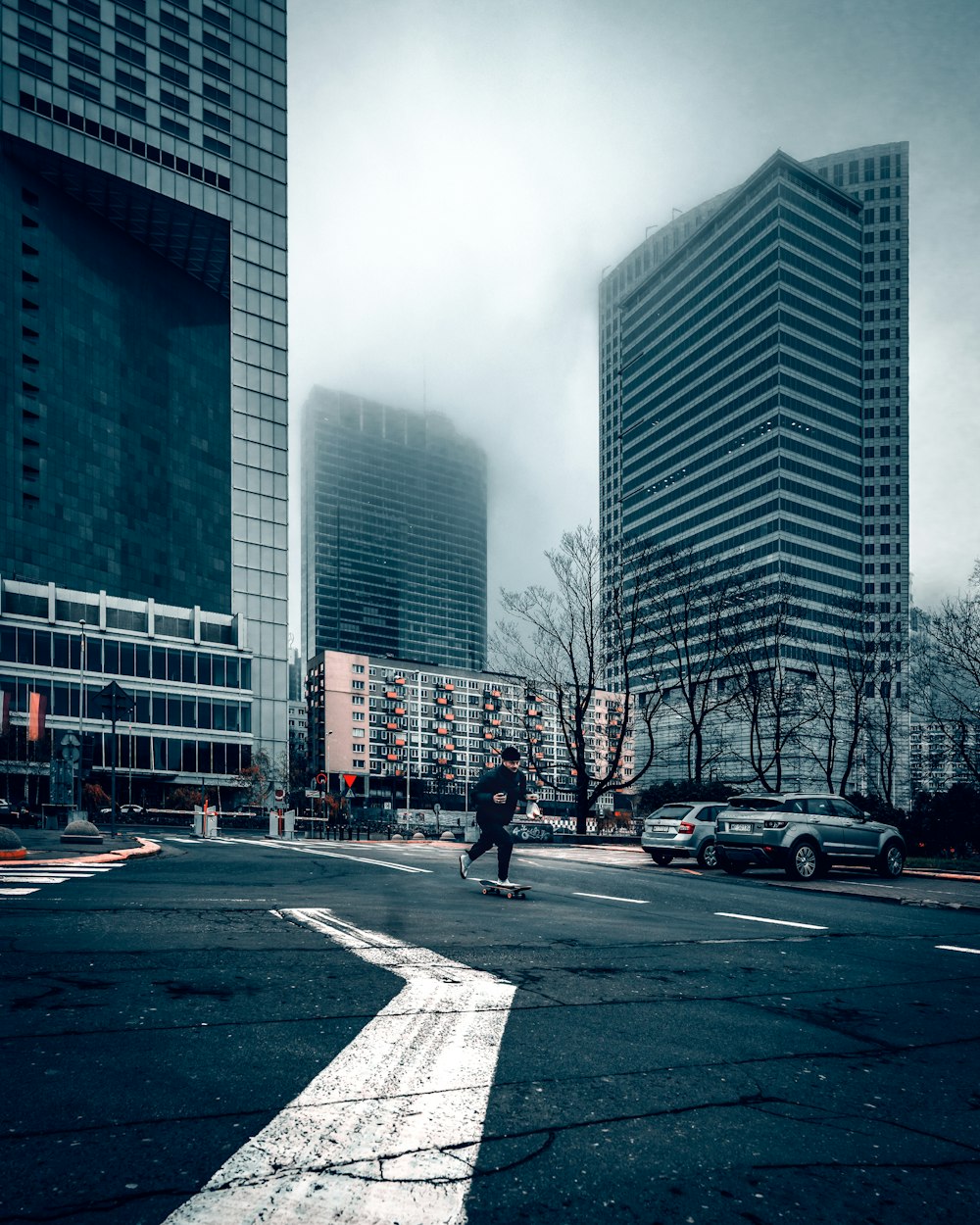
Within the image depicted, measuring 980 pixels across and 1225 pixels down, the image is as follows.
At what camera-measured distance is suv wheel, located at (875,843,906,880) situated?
60.4 ft

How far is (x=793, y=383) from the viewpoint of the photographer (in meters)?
141

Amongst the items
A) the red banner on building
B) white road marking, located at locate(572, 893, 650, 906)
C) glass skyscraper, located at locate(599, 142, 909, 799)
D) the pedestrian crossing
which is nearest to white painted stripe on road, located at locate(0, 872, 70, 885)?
the pedestrian crossing

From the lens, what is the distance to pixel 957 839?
26109mm

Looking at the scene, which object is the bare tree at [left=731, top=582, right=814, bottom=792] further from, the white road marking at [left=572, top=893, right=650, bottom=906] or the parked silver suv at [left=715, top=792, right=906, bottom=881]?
the white road marking at [left=572, top=893, right=650, bottom=906]

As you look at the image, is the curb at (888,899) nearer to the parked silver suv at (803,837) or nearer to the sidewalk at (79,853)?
the parked silver suv at (803,837)

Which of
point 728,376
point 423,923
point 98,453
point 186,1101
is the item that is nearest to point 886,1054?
point 186,1101

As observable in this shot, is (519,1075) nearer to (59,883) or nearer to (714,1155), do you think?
(714,1155)

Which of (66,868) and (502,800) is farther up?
(502,800)

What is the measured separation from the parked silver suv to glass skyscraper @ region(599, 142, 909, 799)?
113 metres

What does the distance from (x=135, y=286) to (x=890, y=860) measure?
110363 millimetres

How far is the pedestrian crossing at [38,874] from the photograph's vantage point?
10344 mm

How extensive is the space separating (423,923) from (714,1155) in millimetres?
5946

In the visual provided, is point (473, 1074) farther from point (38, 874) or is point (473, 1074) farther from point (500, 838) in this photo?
point (38, 874)

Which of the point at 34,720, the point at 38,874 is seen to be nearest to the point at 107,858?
the point at 38,874
